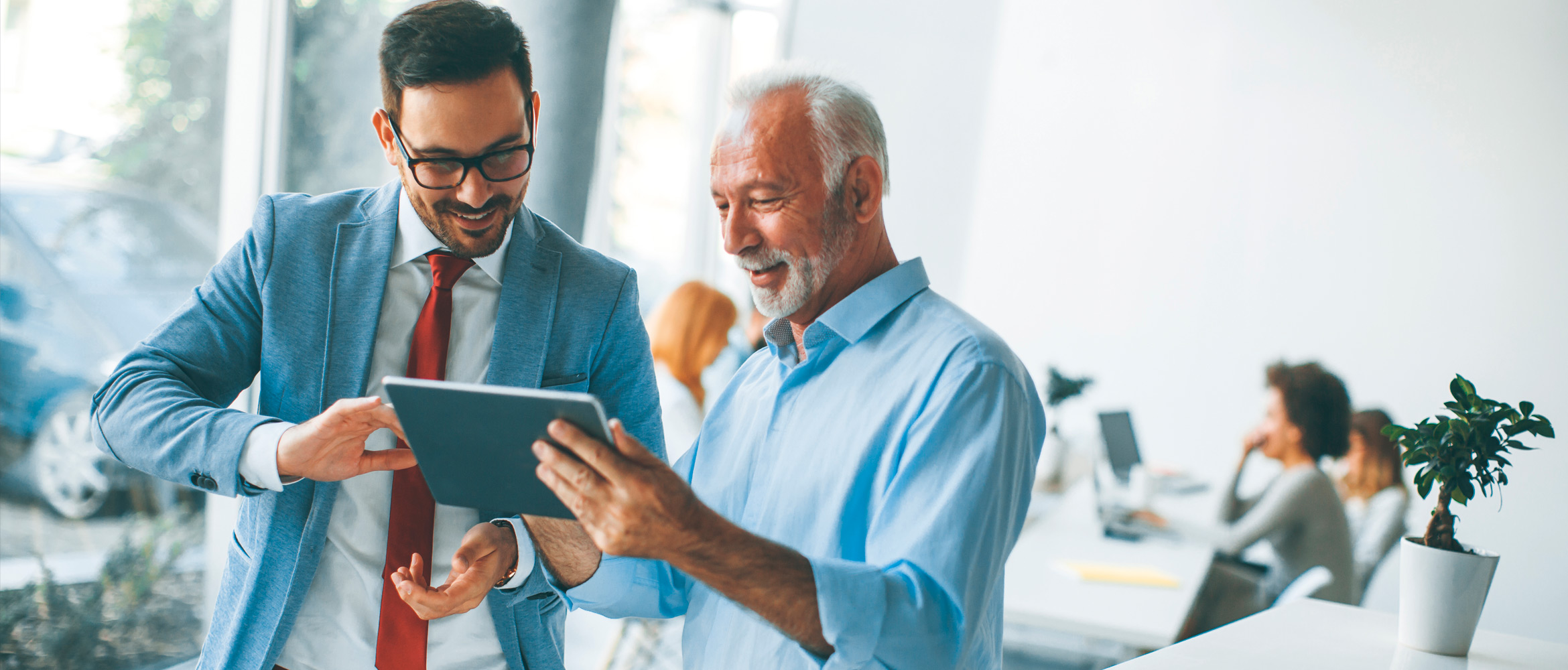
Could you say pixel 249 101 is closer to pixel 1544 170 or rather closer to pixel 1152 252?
pixel 1152 252

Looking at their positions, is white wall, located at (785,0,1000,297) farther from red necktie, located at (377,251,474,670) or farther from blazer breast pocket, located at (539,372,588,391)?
red necktie, located at (377,251,474,670)

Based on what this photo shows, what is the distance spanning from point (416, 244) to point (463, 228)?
104 millimetres

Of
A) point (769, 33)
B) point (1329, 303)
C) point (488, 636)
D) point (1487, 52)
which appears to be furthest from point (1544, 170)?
point (488, 636)

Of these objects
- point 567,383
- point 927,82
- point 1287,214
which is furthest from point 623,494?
point 927,82

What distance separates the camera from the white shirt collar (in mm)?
1486

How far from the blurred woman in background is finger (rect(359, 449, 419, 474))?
261 centimetres

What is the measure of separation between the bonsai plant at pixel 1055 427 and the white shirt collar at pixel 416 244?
327 cm

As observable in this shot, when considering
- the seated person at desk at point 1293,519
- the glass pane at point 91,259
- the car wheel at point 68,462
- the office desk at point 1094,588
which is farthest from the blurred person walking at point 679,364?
the seated person at desk at point 1293,519

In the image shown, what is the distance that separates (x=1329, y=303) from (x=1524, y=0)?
61.7 inches

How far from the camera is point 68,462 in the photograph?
9.57 feet

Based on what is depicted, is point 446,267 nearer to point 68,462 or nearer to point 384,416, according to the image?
point 384,416

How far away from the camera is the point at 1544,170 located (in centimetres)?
453

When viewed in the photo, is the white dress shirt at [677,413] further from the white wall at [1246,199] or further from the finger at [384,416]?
the white wall at [1246,199]

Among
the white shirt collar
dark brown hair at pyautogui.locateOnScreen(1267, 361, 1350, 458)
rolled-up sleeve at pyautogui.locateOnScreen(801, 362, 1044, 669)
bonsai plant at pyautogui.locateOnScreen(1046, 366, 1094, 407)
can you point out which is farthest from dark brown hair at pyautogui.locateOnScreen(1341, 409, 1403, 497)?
the white shirt collar
